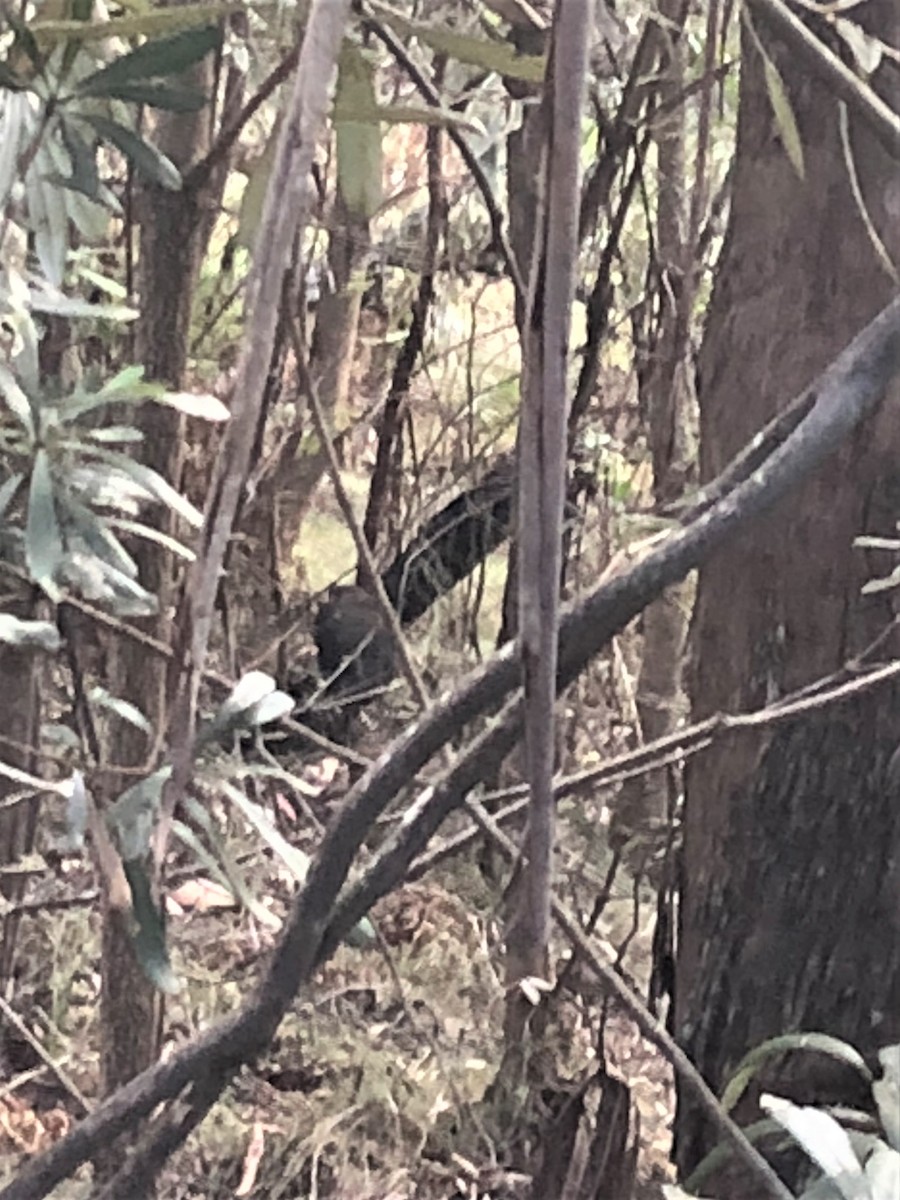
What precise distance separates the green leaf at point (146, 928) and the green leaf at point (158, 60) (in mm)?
297

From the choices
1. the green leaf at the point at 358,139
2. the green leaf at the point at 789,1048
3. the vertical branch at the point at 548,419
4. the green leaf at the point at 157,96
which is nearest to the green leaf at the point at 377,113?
the green leaf at the point at 358,139

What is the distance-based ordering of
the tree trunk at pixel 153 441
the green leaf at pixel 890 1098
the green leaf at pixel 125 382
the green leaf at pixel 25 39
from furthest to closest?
the tree trunk at pixel 153 441, the green leaf at pixel 125 382, the green leaf at pixel 890 1098, the green leaf at pixel 25 39

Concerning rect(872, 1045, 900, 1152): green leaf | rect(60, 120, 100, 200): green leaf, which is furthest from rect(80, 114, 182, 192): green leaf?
rect(872, 1045, 900, 1152): green leaf

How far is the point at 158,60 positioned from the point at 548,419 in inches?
14.1

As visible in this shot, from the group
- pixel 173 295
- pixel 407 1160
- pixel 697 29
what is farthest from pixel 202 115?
pixel 407 1160

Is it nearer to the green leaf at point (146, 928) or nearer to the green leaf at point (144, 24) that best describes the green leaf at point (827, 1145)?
the green leaf at point (146, 928)

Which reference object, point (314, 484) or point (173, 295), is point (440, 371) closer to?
point (314, 484)

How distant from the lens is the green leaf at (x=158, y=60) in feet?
1.78

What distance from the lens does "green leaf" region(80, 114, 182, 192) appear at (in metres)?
0.61

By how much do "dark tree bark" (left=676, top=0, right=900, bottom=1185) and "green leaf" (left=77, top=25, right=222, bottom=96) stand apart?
1.17 ft

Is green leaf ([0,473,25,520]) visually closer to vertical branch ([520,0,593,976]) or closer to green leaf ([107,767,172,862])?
green leaf ([107,767,172,862])

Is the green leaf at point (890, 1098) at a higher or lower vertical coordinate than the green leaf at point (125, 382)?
lower

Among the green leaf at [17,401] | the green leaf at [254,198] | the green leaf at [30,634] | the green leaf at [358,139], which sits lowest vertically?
the green leaf at [30,634]

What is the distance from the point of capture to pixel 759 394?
0.83 m
